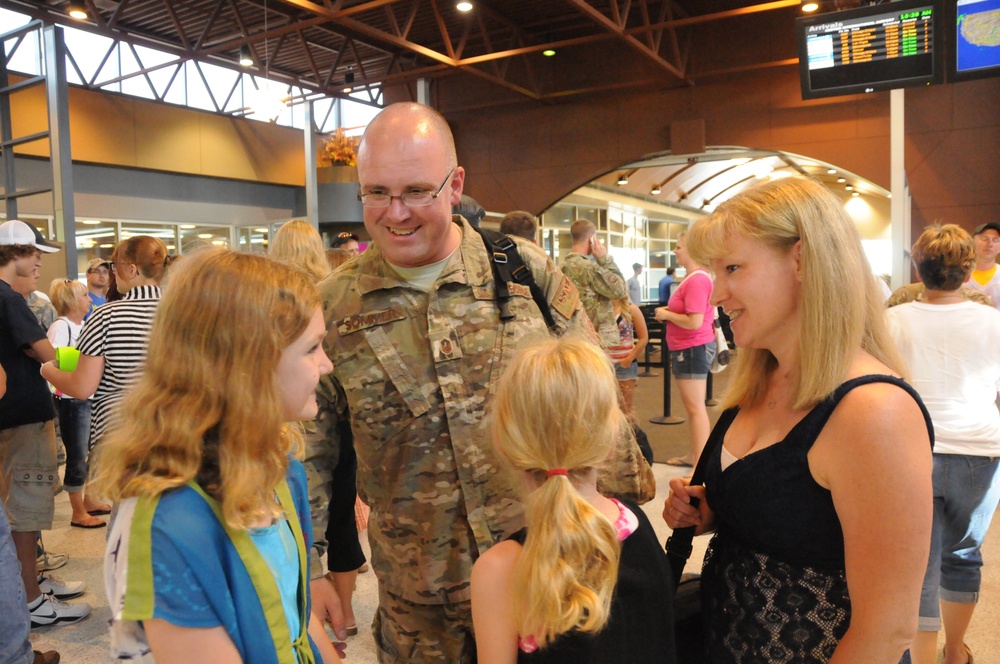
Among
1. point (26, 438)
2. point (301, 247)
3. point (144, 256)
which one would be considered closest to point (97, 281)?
point (26, 438)

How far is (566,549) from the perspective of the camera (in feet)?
3.44

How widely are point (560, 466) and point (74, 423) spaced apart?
454cm

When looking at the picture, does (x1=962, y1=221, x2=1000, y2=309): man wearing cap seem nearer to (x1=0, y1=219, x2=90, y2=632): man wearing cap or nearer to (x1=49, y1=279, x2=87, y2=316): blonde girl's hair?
(x1=0, y1=219, x2=90, y2=632): man wearing cap

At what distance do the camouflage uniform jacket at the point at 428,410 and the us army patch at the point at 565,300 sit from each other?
7 cm

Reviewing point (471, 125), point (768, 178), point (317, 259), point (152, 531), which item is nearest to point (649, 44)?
point (471, 125)

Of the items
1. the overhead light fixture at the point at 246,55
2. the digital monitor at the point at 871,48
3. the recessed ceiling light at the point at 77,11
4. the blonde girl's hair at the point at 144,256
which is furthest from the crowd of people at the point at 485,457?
the overhead light fixture at the point at 246,55

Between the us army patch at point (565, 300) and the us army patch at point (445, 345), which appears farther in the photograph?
the us army patch at point (565, 300)

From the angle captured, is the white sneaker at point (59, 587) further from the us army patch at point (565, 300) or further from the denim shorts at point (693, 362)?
the denim shorts at point (693, 362)

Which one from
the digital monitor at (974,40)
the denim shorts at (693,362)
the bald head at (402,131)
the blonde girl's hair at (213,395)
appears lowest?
the denim shorts at (693,362)

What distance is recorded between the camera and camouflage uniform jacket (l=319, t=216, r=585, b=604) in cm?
151

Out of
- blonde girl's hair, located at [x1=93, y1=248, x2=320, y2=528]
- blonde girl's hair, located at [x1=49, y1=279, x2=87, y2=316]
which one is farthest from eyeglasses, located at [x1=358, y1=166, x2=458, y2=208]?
blonde girl's hair, located at [x1=49, y1=279, x2=87, y2=316]

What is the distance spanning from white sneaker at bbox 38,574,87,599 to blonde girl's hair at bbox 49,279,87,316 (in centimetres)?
207

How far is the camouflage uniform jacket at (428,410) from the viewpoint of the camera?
1509 mm

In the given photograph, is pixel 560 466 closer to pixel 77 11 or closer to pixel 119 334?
pixel 119 334
